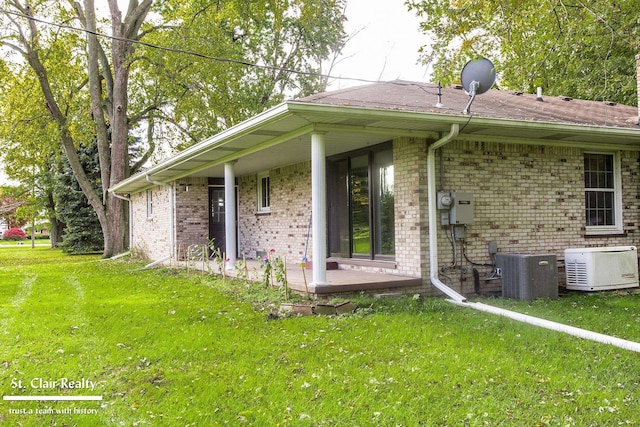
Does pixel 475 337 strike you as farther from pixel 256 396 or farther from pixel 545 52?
pixel 545 52

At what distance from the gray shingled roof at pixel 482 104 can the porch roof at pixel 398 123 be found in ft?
0.06

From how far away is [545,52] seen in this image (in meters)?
8.59

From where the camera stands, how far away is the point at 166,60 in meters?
18.8

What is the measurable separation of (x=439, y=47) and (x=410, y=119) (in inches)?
45.4

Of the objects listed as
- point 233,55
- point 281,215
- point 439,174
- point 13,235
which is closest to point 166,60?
point 233,55

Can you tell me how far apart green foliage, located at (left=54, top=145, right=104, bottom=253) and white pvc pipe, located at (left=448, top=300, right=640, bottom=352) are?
2214cm

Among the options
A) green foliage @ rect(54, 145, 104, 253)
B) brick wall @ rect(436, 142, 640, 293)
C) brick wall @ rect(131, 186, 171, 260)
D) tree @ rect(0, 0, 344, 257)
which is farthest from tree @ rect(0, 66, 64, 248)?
brick wall @ rect(436, 142, 640, 293)

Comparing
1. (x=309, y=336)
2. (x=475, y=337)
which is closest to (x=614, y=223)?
(x=475, y=337)

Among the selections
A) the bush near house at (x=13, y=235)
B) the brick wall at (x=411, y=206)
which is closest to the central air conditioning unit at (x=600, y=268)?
the brick wall at (x=411, y=206)

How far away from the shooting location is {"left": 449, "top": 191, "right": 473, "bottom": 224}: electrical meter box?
7680 millimetres

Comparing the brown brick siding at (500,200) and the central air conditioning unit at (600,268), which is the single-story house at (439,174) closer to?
the brown brick siding at (500,200)

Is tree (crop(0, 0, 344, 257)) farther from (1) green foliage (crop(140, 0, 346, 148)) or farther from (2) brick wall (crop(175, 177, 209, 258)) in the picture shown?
(2) brick wall (crop(175, 177, 209, 258))

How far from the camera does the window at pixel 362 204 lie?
8.59m

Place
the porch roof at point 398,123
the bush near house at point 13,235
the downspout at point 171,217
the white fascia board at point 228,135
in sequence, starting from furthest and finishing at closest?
the bush near house at point 13,235 < the downspout at point 171,217 < the porch roof at point 398,123 < the white fascia board at point 228,135
